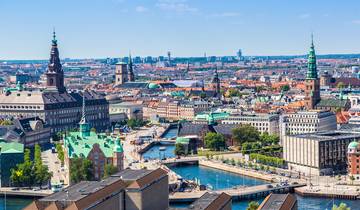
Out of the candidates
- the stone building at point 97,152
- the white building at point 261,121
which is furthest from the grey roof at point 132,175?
the white building at point 261,121

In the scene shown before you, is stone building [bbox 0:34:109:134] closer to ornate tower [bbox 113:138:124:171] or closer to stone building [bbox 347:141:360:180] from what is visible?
ornate tower [bbox 113:138:124:171]

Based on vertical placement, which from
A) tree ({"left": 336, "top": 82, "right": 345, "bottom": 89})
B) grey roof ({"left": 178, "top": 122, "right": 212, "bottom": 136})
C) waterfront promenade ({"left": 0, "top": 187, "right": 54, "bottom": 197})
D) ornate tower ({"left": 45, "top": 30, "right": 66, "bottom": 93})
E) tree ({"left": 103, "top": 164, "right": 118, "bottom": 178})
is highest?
ornate tower ({"left": 45, "top": 30, "right": 66, "bottom": 93})

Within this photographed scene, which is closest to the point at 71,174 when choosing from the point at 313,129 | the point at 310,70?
the point at 313,129

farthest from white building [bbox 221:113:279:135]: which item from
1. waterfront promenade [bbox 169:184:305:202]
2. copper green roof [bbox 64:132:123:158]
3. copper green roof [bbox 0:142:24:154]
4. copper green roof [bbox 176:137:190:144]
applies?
copper green roof [bbox 0:142:24:154]

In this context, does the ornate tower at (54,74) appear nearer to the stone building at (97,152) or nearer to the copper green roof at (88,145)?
the copper green roof at (88,145)

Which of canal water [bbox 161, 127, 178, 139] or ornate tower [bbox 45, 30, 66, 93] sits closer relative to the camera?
canal water [bbox 161, 127, 178, 139]

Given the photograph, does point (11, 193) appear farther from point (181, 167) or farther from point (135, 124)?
point (135, 124)

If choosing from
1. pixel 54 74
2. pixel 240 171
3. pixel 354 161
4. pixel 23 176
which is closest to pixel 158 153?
pixel 240 171
